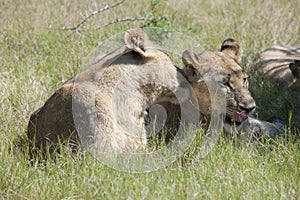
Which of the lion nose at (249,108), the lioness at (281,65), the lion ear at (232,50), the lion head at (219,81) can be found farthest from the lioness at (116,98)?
the lioness at (281,65)

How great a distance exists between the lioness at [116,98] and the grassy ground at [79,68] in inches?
6.7

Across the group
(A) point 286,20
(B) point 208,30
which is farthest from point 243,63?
(A) point 286,20

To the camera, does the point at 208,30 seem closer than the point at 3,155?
No

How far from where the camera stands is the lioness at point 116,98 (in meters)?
3.48

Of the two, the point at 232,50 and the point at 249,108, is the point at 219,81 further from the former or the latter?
the point at 232,50

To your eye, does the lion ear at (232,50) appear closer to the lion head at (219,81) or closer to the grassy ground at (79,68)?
the lion head at (219,81)

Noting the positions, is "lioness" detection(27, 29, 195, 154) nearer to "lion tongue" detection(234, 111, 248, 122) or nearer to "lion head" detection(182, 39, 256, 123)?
"lion head" detection(182, 39, 256, 123)

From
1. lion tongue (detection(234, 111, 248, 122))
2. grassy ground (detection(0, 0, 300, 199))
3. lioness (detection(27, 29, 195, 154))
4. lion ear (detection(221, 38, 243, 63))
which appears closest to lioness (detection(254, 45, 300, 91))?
grassy ground (detection(0, 0, 300, 199))

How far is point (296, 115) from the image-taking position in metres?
4.93

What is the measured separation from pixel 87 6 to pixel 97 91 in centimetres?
370

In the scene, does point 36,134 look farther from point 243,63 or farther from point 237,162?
point 243,63

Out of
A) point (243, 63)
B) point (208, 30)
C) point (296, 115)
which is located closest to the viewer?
point (296, 115)

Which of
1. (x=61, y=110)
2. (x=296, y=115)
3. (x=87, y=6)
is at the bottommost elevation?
(x=296, y=115)

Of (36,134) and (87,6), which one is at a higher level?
(87,6)
